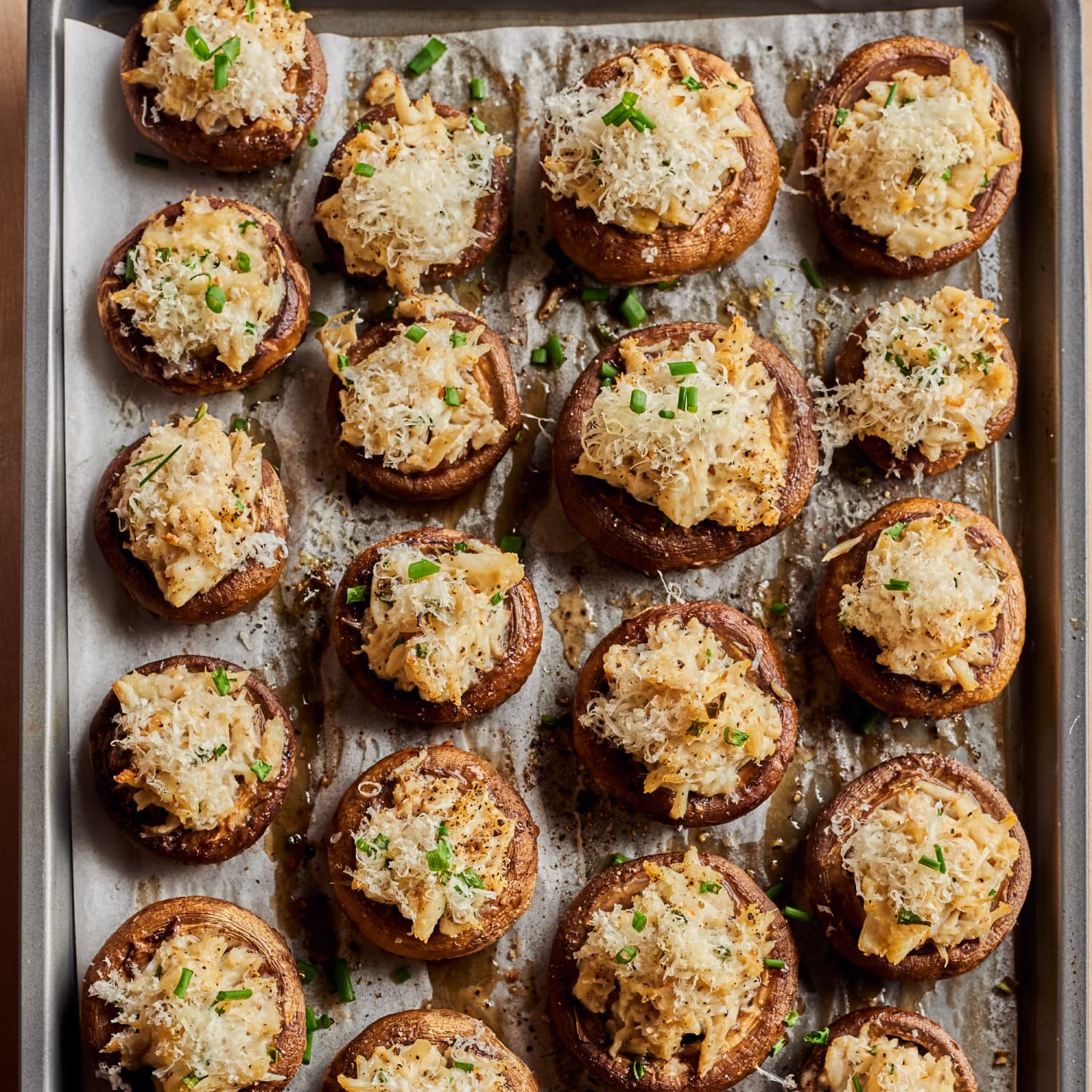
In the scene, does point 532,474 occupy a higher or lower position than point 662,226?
lower

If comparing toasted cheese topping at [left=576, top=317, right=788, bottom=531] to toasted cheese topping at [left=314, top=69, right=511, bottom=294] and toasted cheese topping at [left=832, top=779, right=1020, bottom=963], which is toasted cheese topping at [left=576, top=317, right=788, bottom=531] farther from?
toasted cheese topping at [left=832, top=779, right=1020, bottom=963]

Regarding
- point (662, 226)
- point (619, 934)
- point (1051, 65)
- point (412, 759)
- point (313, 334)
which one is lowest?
point (619, 934)

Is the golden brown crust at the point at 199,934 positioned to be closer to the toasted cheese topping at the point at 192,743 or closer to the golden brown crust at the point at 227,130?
the toasted cheese topping at the point at 192,743

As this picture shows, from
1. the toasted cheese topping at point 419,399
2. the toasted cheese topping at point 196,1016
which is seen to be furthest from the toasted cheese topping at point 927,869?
the toasted cheese topping at point 196,1016

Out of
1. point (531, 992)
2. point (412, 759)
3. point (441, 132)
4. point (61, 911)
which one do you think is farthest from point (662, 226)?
point (61, 911)

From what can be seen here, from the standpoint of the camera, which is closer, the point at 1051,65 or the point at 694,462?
the point at 694,462

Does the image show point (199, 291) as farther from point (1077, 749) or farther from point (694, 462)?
point (1077, 749)
